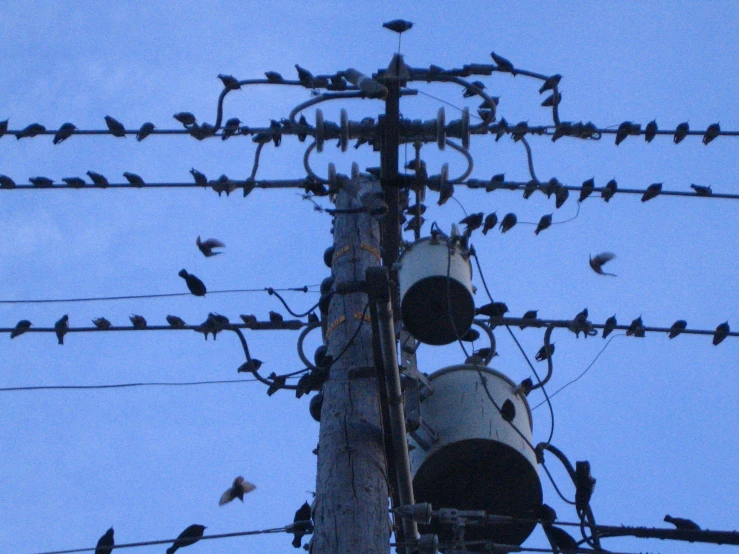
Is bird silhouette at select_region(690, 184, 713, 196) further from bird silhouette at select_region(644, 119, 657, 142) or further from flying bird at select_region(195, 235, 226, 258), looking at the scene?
flying bird at select_region(195, 235, 226, 258)

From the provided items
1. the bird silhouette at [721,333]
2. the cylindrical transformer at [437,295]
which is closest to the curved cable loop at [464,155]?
the cylindrical transformer at [437,295]

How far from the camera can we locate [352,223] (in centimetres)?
711

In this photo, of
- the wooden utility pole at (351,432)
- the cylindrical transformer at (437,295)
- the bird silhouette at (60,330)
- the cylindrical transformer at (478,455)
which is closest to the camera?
the wooden utility pole at (351,432)

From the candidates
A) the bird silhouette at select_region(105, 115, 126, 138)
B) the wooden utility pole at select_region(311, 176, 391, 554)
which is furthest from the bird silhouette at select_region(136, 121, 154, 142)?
the wooden utility pole at select_region(311, 176, 391, 554)

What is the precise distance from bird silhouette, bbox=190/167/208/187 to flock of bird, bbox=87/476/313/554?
2367 millimetres

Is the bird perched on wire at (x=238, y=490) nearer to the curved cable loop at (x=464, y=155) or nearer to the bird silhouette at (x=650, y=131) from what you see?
the curved cable loop at (x=464, y=155)

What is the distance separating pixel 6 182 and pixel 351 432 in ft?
15.5

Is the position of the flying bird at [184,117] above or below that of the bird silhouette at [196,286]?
above

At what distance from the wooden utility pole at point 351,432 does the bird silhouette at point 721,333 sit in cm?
304

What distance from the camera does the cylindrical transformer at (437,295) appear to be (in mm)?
7023

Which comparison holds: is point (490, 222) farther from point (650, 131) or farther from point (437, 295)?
point (437, 295)

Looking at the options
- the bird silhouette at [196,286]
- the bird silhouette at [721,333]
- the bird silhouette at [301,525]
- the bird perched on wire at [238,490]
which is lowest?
the bird silhouette at [301,525]

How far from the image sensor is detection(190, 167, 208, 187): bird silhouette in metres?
8.88

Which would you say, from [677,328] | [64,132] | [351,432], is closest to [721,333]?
[677,328]
